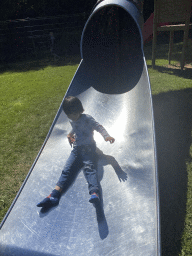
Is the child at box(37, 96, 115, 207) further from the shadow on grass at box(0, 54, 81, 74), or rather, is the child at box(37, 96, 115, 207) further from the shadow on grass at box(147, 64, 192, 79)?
the shadow on grass at box(0, 54, 81, 74)

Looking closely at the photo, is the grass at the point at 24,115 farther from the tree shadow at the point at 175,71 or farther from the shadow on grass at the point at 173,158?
the tree shadow at the point at 175,71

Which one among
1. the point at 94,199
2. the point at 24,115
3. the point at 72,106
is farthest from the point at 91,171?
the point at 24,115

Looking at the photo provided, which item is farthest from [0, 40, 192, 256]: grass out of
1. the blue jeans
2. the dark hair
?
the dark hair

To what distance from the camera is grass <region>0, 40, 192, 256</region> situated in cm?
274

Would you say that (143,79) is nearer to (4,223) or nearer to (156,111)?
(156,111)

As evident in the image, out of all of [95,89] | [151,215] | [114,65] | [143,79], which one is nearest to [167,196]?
[151,215]

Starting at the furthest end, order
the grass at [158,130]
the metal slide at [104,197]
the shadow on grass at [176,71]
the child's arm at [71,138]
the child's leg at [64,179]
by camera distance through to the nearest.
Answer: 1. the shadow on grass at [176,71]
2. the child's arm at [71,138]
3. the grass at [158,130]
4. the child's leg at [64,179]
5. the metal slide at [104,197]

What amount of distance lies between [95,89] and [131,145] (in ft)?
6.84

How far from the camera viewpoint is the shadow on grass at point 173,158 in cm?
256

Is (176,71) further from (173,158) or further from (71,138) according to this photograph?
(71,138)

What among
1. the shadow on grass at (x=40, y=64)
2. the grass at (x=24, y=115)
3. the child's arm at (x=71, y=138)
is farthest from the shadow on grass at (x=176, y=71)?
the child's arm at (x=71, y=138)

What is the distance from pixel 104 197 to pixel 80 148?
2.87 ft

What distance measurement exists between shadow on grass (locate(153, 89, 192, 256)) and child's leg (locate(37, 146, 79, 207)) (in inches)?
49.9

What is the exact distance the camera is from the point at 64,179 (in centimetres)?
285
